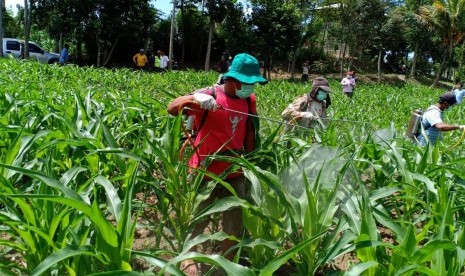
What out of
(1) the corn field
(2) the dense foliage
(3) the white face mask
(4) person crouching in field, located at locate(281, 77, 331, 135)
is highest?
(2) the dense foliage

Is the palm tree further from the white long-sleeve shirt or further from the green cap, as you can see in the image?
the green cap

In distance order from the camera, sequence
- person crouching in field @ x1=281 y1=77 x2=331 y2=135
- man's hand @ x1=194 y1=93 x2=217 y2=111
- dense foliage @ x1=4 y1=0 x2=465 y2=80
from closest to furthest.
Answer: man's hand @ x1=194 y1=93 x2=217 y2=111 → person crouching in field @ x1=281 y1=77 x2=331 y2=135 → dense foliage @ x1=4 y1=0 x2=465 y2=80

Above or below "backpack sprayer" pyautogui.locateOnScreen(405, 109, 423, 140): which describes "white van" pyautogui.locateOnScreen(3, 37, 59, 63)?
above

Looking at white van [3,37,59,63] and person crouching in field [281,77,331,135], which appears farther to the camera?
white van [3,37,59,63]

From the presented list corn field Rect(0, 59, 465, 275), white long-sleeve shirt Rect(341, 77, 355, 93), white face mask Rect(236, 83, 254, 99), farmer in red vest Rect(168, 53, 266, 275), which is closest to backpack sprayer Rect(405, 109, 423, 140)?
corn field Rect(0, 59, 465, 275)

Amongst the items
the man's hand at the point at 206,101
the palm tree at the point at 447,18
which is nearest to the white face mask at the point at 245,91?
the man's hand at the point at 206,101

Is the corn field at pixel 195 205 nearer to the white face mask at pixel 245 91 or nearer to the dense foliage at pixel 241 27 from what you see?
the white face mask at pixel 245 91

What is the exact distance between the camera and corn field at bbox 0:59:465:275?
5.06 feet

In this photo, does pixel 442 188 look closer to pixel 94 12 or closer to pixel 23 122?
pixel 23 122

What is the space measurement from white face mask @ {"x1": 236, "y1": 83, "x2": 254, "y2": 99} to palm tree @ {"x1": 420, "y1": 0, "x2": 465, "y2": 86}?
1043 inches

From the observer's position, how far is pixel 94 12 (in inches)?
782

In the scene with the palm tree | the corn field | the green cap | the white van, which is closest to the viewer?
the corn field

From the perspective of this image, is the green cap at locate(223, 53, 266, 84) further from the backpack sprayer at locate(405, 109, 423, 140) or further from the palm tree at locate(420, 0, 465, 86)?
the palm tree at locate(420, 0, 465, 86)

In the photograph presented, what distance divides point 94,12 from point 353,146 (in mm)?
19041
